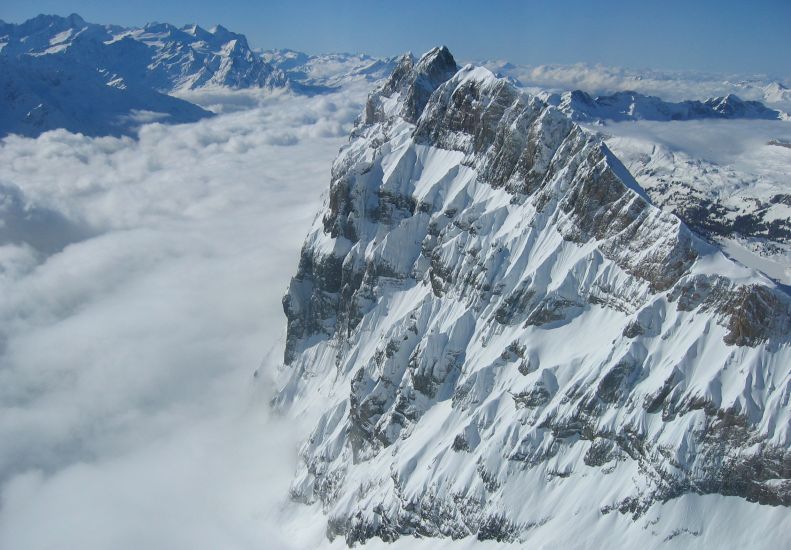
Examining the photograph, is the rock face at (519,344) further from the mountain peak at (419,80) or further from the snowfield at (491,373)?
the mountain peak at (419,80)

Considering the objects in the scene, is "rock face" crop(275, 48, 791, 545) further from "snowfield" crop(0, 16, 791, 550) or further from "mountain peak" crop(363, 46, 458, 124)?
"mountain peak" crop(363, 46, 458, 124)

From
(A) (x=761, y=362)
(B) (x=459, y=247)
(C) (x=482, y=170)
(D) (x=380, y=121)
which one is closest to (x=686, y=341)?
(A) (x=761, y=362)

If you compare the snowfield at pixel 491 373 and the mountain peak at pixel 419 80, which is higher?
the mountain peak at pixel 419 80

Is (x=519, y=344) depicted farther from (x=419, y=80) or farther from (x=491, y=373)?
(x=419, y=80)

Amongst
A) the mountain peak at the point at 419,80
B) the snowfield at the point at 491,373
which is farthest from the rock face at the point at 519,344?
the mountain peak at the point at 419,80

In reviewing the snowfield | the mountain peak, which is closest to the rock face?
the snowfield

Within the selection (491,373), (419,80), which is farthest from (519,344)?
(419,80)

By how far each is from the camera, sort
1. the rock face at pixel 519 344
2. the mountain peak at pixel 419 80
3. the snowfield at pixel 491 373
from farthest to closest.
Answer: the mountain peak at pixel 419 80
the rock face at pixel 519 344
the snowfield at pixel 491 373

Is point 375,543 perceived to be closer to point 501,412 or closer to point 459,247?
point 501,412

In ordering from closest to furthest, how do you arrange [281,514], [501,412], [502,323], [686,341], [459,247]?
1. [686,341]
2. [501,412]
3. [502,323]
4. [459,247]
5. [281,514]
